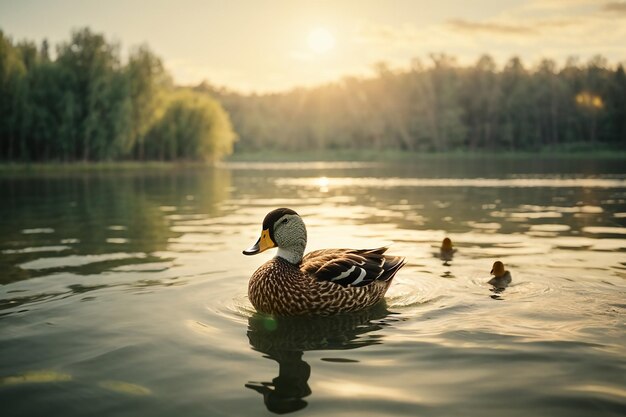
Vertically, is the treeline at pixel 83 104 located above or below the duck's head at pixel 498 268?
above

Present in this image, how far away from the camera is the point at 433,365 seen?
20.9ft

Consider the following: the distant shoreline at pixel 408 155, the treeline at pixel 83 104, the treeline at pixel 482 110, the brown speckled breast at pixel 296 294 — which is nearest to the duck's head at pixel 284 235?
the brown speckled breast at pixel 296 294

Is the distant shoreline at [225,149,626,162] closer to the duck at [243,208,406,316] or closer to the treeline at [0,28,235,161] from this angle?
the treeline at [0,28,235,161]

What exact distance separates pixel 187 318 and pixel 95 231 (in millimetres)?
11542

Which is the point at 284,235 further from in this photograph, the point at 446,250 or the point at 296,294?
the point at 446,250

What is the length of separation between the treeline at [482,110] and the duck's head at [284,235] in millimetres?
146283

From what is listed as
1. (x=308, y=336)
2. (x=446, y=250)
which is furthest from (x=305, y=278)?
(x=446, y=250)

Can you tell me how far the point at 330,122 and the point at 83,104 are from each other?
4830 inches

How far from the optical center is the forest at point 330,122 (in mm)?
81562

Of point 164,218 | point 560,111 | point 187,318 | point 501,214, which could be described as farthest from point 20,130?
point 560,111

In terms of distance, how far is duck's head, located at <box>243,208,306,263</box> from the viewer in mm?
8641

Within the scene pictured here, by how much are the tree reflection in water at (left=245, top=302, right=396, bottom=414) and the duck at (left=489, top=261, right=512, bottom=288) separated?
235 cm

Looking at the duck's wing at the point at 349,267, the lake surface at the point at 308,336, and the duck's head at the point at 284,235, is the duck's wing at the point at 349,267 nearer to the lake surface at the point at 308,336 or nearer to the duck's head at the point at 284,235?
the duck's head at the point at 284,235

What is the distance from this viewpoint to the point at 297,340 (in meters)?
7.34
